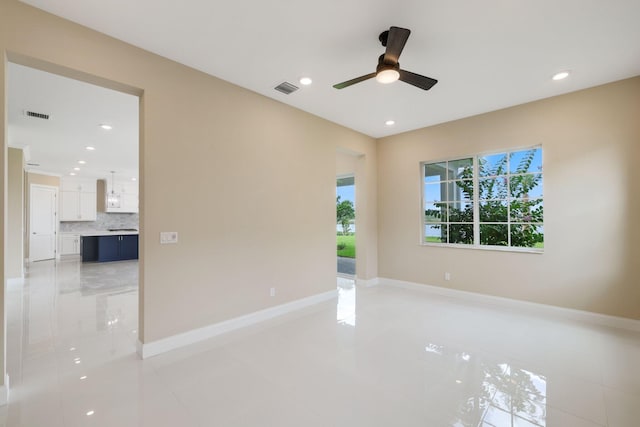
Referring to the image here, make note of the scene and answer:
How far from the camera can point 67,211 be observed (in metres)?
9.84

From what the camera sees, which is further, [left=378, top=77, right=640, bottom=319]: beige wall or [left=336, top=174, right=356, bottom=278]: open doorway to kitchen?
[left=336, top=174, right=356, bottom=278]: open doorway to kitchen

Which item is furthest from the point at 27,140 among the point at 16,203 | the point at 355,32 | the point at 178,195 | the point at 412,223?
the point at 412,223

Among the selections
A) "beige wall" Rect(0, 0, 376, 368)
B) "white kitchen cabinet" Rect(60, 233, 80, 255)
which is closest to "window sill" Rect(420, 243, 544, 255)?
"beige wall" Rect(0, 0, 376, 368)

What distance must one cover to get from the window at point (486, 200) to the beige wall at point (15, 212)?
341 inches

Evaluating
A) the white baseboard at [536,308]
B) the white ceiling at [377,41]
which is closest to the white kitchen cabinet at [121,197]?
the white ceiling at [377,41]

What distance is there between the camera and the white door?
830 centimetres

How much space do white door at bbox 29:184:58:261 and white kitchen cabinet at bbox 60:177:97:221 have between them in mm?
799

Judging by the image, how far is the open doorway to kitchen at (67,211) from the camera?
3.01 meters

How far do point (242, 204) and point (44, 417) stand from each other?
2.46 meters

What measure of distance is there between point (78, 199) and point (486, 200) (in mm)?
12695

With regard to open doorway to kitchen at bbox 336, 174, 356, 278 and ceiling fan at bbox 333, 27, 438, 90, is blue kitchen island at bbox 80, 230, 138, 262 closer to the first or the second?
open doorway to kitchen at bbox 336, 174, 356, 278

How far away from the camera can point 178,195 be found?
3068mm

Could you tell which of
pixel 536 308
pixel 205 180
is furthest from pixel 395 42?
pixel 536 308

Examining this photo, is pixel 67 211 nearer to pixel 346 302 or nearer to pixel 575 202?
pixel 346 302
